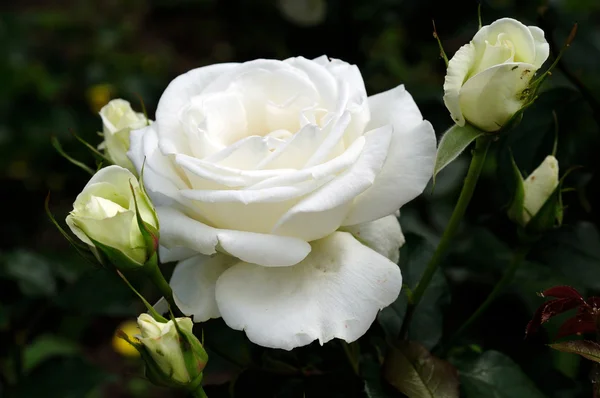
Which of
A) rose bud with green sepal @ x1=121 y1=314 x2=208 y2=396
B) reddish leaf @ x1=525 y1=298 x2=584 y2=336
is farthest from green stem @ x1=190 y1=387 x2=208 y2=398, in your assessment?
reddish leaf @ x1=525 y1=298 x2=584 y2=336

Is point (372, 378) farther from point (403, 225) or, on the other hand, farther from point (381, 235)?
point (403, 225)

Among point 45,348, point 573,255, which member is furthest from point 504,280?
point 45,348

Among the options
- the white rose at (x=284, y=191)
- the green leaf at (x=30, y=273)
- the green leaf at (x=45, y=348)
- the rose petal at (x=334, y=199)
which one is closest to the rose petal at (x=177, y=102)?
the white rose at (x=284, y=191)

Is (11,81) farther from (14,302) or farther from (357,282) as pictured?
(357,282)

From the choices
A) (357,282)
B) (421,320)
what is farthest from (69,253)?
(357,282)

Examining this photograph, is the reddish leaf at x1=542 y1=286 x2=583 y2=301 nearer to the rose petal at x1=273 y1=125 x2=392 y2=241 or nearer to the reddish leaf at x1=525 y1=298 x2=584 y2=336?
the reddish leaf at x1=525 y1=298 x2=584 y2=336

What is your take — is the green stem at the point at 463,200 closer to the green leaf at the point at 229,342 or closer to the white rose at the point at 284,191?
the white rose at the point at 284,191
